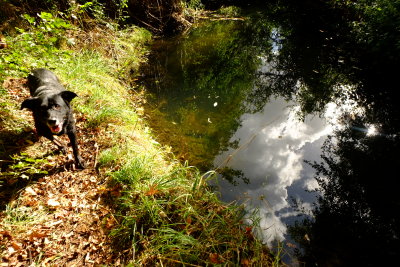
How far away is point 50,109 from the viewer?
2.71 metres

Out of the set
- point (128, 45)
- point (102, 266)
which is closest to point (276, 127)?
point (102, 266)

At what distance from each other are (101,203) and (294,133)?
4.44 meters

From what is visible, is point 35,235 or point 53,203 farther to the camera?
point 53,203

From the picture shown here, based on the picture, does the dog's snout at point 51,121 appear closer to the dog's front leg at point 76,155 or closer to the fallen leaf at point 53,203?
the dog's front leg at point 76,155

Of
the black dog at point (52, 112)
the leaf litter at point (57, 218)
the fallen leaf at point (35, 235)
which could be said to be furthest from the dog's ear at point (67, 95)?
the fallen leaf at point (35, 235)

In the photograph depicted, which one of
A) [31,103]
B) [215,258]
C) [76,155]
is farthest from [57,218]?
[215,258]

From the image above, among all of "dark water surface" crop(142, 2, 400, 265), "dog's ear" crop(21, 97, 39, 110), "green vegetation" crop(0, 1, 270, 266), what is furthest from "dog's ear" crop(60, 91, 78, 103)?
"dark water surface" crop(142, 2, 400, 265)

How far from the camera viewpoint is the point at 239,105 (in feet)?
20.4

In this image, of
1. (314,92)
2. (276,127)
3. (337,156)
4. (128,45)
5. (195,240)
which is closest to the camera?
(195,240)

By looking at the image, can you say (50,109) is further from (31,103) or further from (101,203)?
(101,203)

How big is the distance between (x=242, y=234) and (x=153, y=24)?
37.1 feet

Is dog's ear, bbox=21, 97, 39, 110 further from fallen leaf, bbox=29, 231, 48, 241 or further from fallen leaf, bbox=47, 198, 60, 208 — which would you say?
fallen leaf, bbox=29, 231, 48, 241

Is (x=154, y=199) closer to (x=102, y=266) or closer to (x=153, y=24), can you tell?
(x=102, y=266)

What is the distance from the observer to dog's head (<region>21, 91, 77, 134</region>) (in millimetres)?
2660
